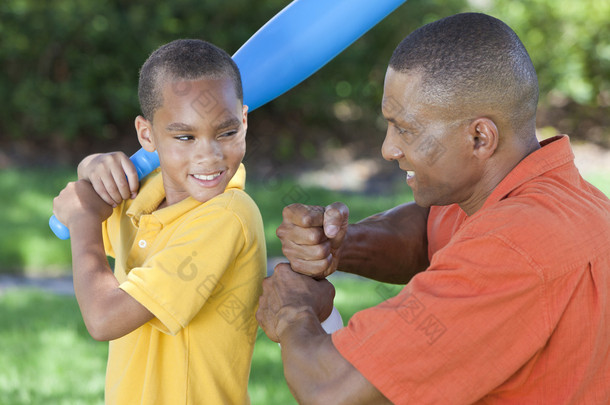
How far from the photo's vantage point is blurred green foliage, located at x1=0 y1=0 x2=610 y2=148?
25.3ft

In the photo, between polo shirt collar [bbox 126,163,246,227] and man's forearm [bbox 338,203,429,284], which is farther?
man's forearm [bbox 338,203,429,284]

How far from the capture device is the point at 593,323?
1803 millimetres

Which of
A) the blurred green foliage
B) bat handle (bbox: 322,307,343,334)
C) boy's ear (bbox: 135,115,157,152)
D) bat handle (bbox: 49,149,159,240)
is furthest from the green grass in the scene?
the blurred green foliage

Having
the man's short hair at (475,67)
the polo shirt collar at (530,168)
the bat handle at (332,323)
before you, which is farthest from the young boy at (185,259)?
the polo shirt collar at (530,168)

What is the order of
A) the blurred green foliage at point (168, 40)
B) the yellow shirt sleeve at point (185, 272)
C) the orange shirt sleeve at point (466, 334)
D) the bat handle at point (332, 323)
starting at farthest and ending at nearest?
the blurred green foliage at point (168, 40) → the bat handle at point (332, 323) → the yellow shirt sleeve at point (185, 272) → the orange shirt sleeve at point (466, 334)

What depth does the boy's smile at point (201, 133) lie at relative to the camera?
1987 millimetres

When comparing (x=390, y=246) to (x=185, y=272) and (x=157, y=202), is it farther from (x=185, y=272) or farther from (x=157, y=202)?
(x=185, y=272)

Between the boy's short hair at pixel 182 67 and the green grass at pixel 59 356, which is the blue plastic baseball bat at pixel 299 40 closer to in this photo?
the boy's short hair at pixel 182 67

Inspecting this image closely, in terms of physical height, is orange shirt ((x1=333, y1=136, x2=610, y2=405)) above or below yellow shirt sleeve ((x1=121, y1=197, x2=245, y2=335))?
below

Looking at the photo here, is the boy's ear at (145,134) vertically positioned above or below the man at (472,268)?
above

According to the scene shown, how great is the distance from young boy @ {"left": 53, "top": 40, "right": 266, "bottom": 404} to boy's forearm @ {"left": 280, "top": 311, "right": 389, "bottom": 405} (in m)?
0.23

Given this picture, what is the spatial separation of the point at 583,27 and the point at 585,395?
7885mm

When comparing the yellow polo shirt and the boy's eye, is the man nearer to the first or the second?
the yellow polo shirt

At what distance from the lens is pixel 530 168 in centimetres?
198
